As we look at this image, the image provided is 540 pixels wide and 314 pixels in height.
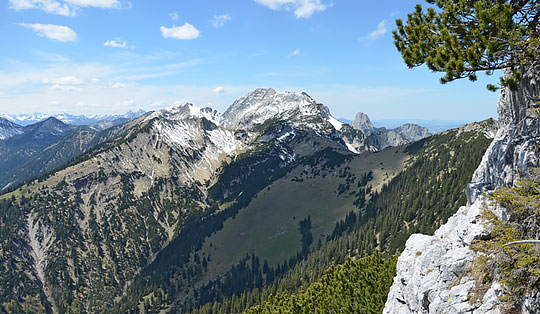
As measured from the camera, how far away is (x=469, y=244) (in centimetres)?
2670

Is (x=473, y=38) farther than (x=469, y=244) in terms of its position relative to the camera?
No

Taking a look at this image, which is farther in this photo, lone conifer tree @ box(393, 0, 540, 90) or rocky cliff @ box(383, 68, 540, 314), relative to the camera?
rocky cliff @ box(383, 68, 540, 314)

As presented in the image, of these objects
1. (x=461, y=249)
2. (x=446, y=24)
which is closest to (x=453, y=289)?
(x=461, y=249)

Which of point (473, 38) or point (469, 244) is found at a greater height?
point (473, 38)

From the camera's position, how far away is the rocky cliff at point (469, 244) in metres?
23.7

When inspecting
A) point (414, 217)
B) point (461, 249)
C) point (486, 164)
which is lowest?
point (414, 217)

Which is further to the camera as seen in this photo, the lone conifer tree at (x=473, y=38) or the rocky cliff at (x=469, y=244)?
the rocky cliff at (x=469, y=244)

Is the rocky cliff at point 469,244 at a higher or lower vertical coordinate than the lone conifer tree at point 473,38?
lower

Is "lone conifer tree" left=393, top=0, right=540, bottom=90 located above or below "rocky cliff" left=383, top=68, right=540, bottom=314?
above

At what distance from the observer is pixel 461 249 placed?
1077 inches

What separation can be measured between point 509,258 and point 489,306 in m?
4.28

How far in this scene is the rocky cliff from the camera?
2369cm

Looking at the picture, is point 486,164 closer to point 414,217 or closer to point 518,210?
point 518,210

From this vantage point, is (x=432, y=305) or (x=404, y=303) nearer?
(x=432, y=305)
